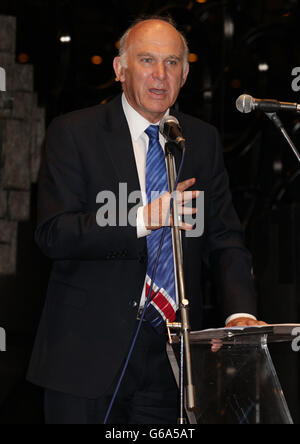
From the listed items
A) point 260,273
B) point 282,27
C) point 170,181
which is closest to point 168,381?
point 170,181

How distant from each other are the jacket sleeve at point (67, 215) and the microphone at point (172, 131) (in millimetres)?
308

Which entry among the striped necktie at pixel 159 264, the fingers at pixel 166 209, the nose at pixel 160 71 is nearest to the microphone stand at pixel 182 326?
the fingers at pixel 166 209

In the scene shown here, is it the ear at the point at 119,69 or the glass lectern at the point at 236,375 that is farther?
the ear at the point at 119,69

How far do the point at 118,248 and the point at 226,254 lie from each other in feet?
1.38

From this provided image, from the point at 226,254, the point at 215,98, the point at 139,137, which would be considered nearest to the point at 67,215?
the point at 139,137

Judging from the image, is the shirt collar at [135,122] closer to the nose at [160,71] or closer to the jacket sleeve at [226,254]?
the nose at [160,71]

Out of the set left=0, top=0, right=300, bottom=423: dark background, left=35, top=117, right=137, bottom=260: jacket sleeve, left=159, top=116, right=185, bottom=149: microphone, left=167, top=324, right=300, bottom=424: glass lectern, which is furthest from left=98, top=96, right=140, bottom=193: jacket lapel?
left=0, top=0, right=300, bottom=423: dark background

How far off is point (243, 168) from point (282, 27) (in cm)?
96

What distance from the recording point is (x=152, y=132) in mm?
2041

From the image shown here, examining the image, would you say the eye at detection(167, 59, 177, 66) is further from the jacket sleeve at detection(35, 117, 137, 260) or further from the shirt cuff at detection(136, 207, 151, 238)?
the shirt cuff at detection(136, 207, 151, 238)

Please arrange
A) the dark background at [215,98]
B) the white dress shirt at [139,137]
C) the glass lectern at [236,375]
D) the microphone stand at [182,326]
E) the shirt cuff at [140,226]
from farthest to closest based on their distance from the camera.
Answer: the dark background at [215,98]
the white dress shirt at [139,137]
the shirt cuff at [140,226]
the glass lectern at [236,375]
the microphone stand at [182,326]

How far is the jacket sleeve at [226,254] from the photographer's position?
194 centimetres

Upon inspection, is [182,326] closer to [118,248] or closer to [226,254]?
[118,248]

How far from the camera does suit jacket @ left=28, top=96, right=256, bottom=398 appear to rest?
1784 mm
